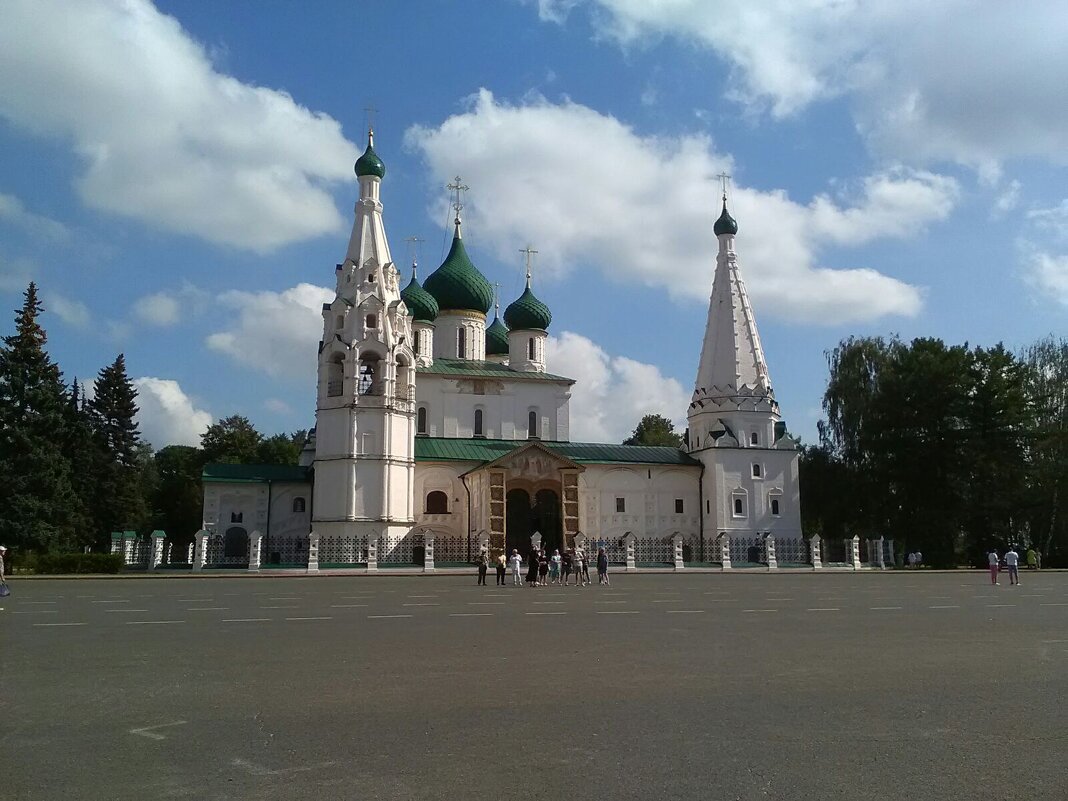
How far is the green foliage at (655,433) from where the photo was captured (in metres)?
72.4

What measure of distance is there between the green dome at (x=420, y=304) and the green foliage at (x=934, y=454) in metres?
22.2

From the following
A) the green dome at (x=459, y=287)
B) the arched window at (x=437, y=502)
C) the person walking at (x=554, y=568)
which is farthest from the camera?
the green dome at (x=459, y=287)

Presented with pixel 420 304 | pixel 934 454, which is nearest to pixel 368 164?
pixel 420 304

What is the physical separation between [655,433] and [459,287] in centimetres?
3008

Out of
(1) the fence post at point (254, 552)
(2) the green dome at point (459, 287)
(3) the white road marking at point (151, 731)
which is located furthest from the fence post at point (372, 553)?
(3) the white road marking at point (151, 731)

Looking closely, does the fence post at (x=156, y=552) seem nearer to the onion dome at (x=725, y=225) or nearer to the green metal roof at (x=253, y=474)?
the green metal roof at (x=253, y=474)

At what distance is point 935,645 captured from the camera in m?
11.0

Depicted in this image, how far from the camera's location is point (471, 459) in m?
42.6

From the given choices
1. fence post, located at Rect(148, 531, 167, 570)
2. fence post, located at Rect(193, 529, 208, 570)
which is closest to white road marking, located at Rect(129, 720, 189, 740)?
fence post, located at Rect(193, 529, 208, 570)

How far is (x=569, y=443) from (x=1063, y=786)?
41061mm

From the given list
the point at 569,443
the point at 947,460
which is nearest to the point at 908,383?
the point at 947,460

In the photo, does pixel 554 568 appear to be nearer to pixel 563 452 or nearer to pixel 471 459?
pixel 471 459

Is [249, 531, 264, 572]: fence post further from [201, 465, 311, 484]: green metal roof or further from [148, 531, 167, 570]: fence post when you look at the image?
[201, 465, 311, 484]: green metal roof

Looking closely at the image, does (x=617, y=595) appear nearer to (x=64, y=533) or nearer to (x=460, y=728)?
(x=460, y=728)
